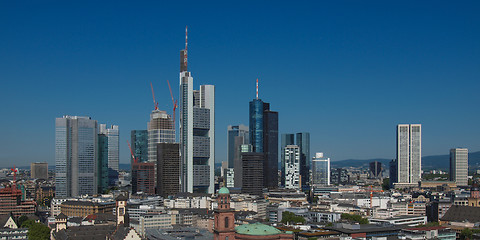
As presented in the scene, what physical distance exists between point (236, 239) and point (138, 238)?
15.9m

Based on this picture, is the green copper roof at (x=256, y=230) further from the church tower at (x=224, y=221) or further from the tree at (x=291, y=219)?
the tree at (x=291, y=219)

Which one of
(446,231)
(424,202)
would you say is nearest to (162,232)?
(446,231)

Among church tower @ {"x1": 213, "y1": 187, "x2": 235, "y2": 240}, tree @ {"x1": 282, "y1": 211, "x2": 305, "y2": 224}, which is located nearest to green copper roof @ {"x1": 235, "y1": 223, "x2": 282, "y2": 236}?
church tower @ {"x1": 213, "y1": 187, "x2": 235, "y2": 240}

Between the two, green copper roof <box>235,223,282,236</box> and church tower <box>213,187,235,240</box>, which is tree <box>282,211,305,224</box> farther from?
church tower <box>213,187,235,240</box>

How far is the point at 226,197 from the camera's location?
85312 mm

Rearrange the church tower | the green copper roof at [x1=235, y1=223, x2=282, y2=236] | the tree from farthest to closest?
the tree → the green copper roof at [x1=235, y1=223, x2=282, y2=236] → the church tower

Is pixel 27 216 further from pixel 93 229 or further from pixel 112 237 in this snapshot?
pixel 112 237

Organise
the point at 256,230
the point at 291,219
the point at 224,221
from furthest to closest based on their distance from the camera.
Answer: the point at 291,219, the point at 256,230, the point at 224,221

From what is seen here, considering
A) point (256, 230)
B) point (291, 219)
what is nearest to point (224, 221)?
point (256, 230)

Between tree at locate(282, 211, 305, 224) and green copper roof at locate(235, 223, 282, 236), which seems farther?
tree at locate(282, 211, 305, 224)

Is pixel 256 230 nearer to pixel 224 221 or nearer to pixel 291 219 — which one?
pixel 224 221

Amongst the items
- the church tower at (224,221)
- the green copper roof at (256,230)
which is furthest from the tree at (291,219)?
the church tower at (224,221)

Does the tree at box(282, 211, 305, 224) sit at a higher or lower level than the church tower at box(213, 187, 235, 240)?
lower

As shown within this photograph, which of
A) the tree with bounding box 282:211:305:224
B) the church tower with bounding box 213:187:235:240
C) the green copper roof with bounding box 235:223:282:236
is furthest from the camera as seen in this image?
the tree with bounding box 282:211:305:224
